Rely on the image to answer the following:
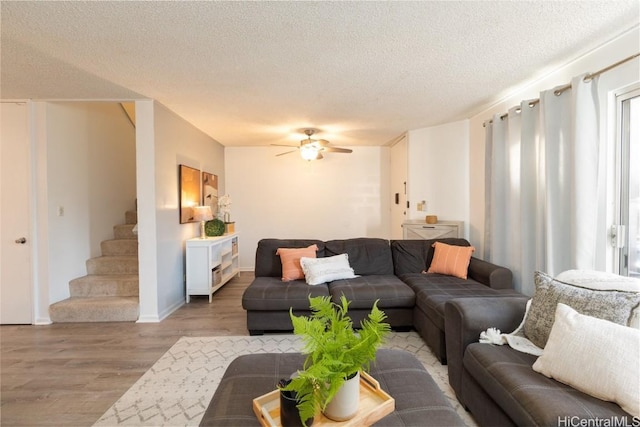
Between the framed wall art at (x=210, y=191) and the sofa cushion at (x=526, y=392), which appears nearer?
the sofa cushion at (x=526, y=392)

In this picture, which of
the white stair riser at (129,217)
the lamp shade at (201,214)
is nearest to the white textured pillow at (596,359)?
the lamp shade at (201,214)

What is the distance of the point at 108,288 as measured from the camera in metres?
3.41

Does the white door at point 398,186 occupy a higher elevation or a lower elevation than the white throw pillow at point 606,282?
higher

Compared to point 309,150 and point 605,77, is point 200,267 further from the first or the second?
point 605,77

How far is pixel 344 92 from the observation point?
2.92 metres

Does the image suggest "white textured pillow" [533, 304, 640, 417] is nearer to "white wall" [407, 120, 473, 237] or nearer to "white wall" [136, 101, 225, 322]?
"white wall" [407, 120, 473, 237]

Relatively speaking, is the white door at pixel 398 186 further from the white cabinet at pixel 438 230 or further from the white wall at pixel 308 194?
the white cabinet at pixel 438 230

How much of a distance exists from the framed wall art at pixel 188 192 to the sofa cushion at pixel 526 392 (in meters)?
3.63

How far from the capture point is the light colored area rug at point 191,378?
5.55 feet

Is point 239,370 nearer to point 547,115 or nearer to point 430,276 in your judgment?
point 430,276

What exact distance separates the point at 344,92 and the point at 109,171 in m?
3.55

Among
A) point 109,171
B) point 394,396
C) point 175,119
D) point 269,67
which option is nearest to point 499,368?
point 394,396

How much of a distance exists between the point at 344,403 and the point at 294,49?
222 cm

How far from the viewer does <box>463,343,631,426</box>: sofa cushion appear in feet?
3.51
